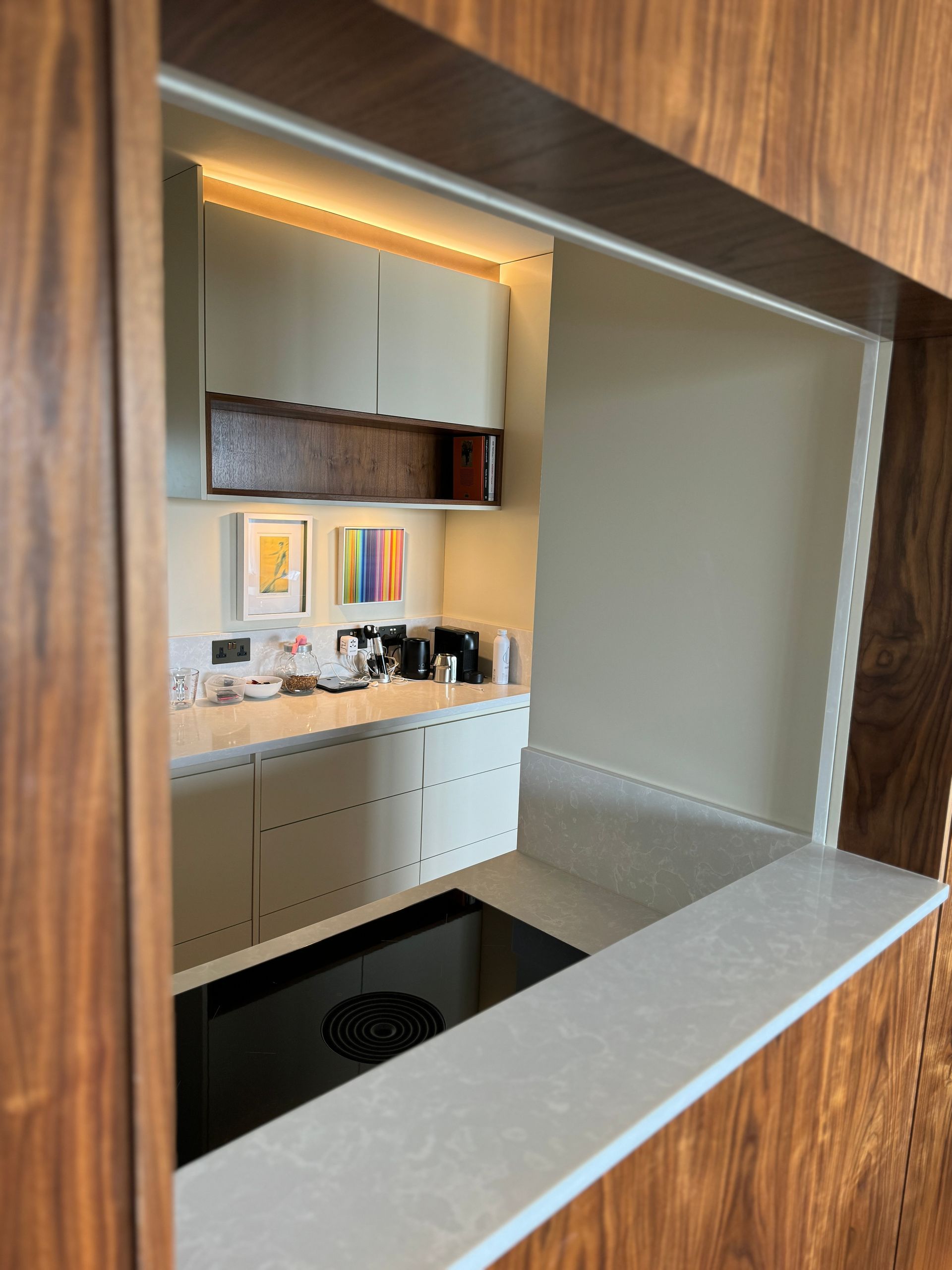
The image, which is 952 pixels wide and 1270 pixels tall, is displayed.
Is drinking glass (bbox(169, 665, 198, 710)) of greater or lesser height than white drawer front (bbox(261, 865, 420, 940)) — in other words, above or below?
above

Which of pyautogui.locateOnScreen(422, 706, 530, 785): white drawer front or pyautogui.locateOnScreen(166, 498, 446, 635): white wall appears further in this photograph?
pyautogui.locateOnScreen(422, 706, 530, 785): white drawer front

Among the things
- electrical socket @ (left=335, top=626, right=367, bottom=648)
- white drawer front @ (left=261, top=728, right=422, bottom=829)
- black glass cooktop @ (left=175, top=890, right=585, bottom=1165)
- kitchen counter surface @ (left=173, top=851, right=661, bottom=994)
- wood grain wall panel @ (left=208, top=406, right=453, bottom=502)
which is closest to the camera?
black glass cooktop @ (left=175, top=890, right=585, bottom=1165)

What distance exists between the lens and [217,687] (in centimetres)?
296

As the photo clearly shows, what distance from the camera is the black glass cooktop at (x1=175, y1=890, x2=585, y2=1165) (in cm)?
109

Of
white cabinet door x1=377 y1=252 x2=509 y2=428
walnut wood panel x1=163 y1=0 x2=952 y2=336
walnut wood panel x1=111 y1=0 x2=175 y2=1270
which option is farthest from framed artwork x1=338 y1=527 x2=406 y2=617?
walnut wood panel x1=111 y1=0 x2=175 y2=1270

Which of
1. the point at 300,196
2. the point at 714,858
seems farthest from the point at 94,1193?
the point at 300,196

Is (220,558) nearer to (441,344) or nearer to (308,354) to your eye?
(308,354)

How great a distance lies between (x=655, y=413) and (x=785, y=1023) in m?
1.04

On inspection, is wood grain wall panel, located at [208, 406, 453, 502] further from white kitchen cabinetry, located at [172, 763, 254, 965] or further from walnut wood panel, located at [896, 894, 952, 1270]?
walnut wood panel, located at [896, 894, 952, 1270]

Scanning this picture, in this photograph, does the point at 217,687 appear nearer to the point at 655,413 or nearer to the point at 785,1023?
the point at 655,413

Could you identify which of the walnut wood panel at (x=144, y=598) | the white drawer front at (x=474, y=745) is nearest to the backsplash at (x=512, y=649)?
the white drawer front at (x=474, y=745)

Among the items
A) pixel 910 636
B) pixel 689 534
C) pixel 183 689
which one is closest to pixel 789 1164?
pixel 910 636

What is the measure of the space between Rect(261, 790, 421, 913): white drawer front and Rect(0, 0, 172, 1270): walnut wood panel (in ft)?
7.30

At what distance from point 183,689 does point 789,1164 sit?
7.44ft
